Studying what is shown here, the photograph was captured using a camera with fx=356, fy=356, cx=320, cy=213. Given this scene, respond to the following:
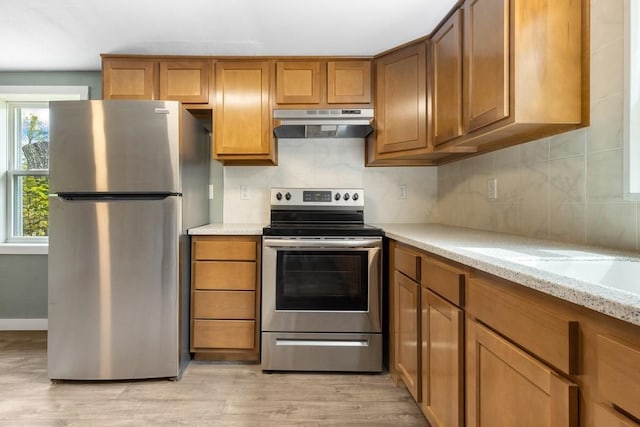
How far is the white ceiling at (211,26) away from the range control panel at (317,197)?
980 mm

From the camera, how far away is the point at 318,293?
2246mm

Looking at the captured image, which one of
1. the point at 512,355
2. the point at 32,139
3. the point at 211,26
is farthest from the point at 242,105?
the point at 512,355

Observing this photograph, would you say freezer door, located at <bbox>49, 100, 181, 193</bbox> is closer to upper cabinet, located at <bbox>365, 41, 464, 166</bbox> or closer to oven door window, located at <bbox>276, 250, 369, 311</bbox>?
oven door window, located at <bbox>276, 250, 369, 311</bbox>

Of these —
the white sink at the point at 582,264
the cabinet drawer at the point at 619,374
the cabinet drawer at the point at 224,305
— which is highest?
the white sink at the point at 582,264

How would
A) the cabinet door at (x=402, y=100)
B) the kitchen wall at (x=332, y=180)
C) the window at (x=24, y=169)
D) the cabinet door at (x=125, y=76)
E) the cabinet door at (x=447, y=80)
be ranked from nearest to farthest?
the cabinet door at (x=447, y=80) → the cabinet door at (x=402, y=100) → the cabinet door at (x=125, y=76) → the kitchen wall at (x=332, y=180) → the window at (x=24, y=169)

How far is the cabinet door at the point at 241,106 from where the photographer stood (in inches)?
102

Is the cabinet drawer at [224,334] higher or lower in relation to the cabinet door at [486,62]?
lower

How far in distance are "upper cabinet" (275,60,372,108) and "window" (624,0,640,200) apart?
154 centimetres

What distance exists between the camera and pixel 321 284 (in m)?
2.24

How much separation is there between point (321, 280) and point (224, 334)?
0.74 meters

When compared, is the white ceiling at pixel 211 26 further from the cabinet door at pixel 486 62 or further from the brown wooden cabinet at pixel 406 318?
the brown wooden cabinet at pixel 406 318

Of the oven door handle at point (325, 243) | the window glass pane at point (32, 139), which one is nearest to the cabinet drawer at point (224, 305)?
the oven door handle at point (325, 243)

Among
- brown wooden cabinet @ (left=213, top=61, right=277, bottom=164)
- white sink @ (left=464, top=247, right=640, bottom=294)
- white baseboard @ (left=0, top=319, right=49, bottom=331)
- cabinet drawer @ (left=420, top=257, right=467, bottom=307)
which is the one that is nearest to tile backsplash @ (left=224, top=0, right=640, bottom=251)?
white sink @ (left=464, top=247, right=640, bottom=294)

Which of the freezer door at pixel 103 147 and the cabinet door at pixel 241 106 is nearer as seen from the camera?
the freezer door at pixel 103 147
